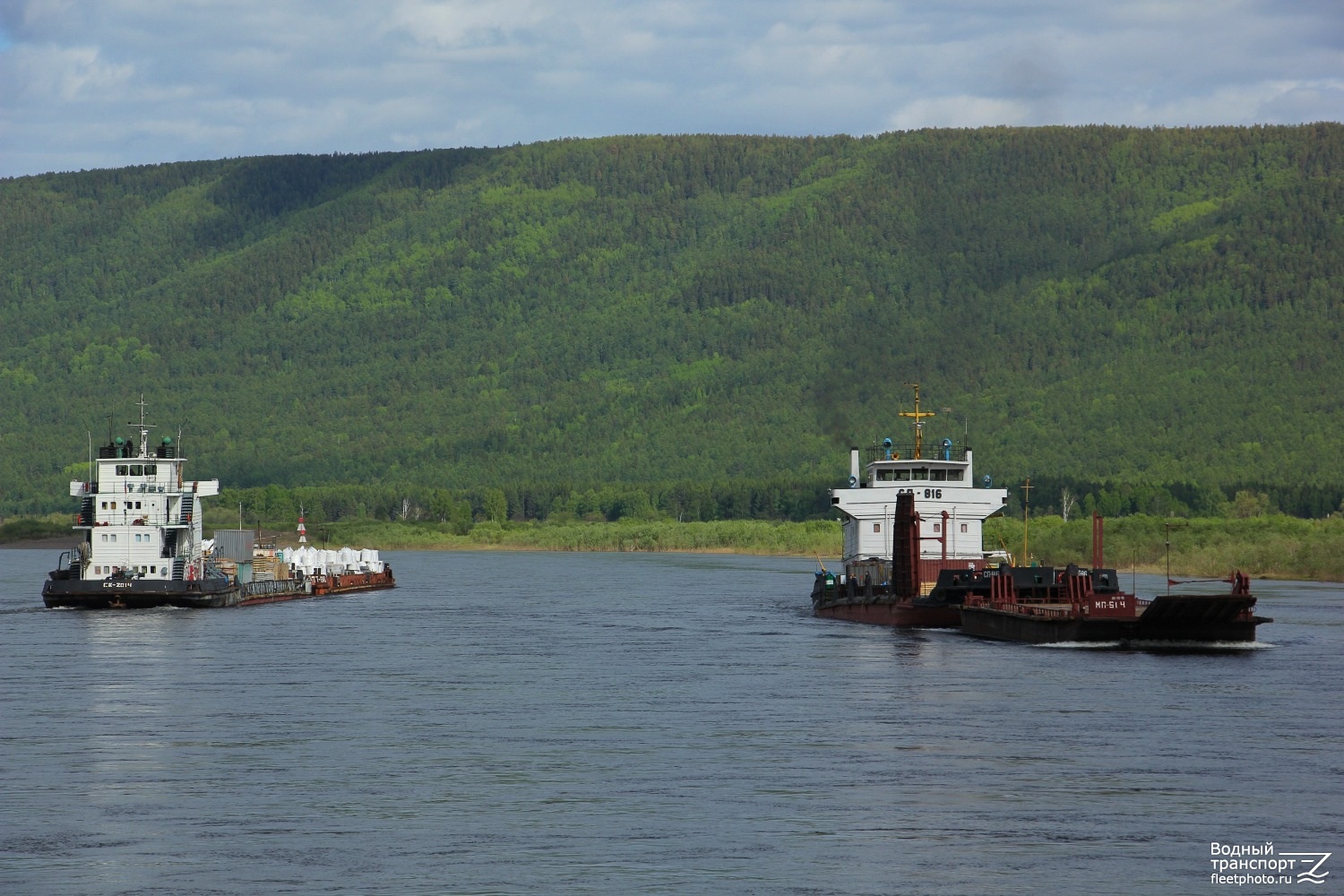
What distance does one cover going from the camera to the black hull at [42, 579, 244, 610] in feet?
360

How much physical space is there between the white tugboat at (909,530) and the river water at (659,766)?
10.8m

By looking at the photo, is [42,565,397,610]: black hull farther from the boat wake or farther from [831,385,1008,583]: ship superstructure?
the boat wake

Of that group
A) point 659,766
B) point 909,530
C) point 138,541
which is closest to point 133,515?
point 138,541

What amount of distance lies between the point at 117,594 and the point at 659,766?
69618 millimetres

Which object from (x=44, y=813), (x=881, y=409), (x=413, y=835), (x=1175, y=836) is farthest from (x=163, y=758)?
(x=881, y=409)

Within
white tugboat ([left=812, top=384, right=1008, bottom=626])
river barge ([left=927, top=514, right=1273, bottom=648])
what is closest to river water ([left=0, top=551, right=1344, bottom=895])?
river barge ([left=927, top=514, right=1273, bottom=648])

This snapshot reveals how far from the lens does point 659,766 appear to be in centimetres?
4759

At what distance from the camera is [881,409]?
16825 centimetres

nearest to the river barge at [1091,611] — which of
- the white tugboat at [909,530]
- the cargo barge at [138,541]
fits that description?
the white tugboat at [909,530]

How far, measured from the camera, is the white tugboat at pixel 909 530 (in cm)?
9688

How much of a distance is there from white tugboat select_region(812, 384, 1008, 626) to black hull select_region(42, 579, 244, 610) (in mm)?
36598

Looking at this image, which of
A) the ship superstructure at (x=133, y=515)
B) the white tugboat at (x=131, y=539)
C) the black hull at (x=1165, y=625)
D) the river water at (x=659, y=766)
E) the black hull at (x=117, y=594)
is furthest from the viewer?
the ship superstructure at (x=133, y=515)

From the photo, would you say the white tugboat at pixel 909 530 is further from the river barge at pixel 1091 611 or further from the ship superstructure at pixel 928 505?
the river barge at pixel 1091 611

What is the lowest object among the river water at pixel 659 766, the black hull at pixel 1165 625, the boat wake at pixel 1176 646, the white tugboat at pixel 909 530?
the river water at pixel 659 766
